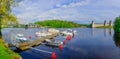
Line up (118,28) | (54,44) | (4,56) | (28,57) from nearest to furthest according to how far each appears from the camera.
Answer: (4,56) → (28,57) → (54,44) → (118,28)

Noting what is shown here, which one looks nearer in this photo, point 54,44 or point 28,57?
point 28,57

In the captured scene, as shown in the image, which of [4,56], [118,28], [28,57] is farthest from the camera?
[118,28]

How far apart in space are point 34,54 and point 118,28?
93.1 m

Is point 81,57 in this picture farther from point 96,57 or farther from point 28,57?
point 28,57

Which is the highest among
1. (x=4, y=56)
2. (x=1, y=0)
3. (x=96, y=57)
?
(x=1, y=0)

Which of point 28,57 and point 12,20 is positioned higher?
point 12,20

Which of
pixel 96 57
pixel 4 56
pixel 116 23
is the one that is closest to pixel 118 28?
pixel 116 23

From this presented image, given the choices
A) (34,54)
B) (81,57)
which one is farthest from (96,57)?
(34,54)

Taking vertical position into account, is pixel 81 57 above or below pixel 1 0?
below

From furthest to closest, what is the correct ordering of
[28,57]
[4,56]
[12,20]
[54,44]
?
1. [54,44]
2. [12,20]
3. [28,57]
4. [4,56]

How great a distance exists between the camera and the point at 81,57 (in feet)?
184

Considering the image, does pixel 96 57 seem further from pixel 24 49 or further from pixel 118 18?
pixel 118 18

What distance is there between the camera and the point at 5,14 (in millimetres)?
57125

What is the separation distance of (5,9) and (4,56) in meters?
24.8
